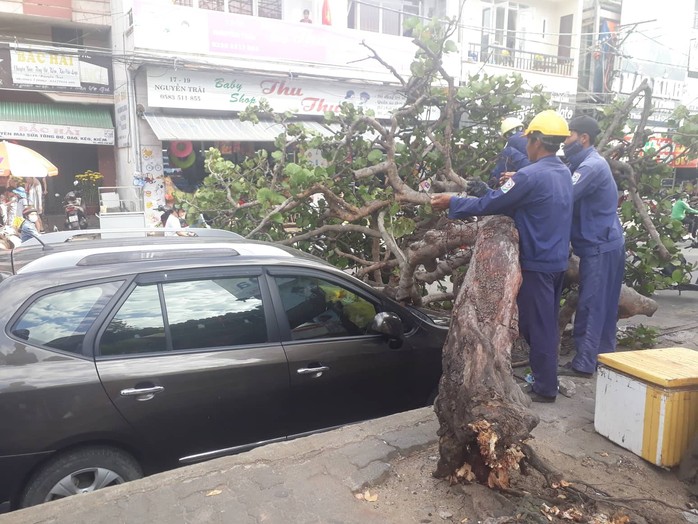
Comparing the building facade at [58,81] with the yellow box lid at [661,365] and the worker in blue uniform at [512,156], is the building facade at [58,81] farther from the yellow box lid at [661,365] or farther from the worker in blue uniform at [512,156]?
the yellow box lid at [661,365]

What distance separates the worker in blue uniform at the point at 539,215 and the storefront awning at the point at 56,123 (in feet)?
47.9

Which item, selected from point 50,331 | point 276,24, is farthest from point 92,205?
point 50,331

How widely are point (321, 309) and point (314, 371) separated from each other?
0.44m

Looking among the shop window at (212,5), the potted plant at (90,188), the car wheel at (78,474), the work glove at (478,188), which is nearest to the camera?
the car wheel at (78,474)

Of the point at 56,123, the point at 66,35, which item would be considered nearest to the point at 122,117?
the point at 56,123

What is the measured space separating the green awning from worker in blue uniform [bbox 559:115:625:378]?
14.9 metres

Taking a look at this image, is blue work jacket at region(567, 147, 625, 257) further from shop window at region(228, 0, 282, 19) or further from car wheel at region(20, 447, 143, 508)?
shop window at region(228, 0, 282, 19)

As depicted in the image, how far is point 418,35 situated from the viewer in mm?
5172

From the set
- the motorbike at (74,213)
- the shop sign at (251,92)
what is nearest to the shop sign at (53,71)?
the shop sign at (251,92)

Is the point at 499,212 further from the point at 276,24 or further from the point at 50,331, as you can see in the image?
the point at 276,24

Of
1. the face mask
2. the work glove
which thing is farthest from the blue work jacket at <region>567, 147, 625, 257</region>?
the work glove

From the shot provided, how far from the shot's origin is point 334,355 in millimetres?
3635

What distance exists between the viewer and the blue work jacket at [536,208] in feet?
11.4

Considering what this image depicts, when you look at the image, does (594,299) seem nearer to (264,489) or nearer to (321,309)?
(321,309)
